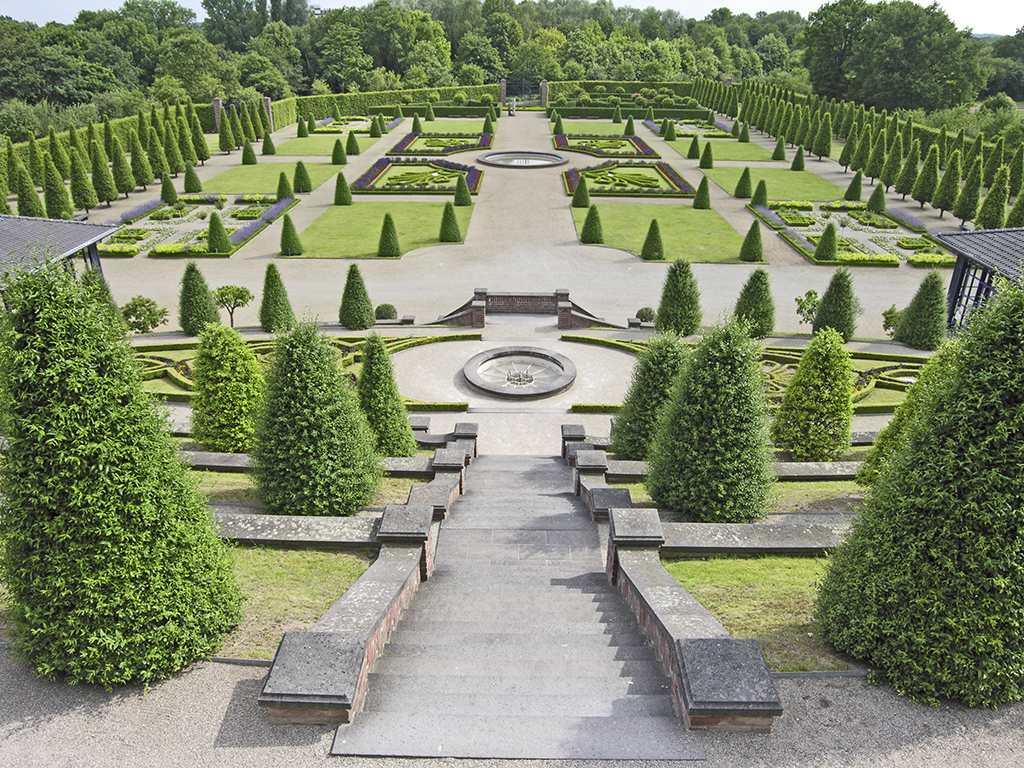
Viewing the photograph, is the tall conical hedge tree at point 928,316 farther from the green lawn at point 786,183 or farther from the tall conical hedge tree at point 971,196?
the green lawn at point 786,183

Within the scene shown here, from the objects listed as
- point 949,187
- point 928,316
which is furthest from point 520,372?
point 949,187

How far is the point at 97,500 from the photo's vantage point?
7125mm

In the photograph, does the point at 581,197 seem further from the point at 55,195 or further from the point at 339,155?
the point at 55,195

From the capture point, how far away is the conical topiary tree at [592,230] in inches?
1534

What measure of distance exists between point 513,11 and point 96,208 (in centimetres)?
10468

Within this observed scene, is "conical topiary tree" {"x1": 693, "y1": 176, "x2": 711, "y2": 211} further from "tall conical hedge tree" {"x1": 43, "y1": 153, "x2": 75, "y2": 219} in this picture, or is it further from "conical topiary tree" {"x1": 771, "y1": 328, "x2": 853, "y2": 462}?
"tall conical hedge tree" {"x1": 43, "y1": 153, "x2": 75, "y2": 219}

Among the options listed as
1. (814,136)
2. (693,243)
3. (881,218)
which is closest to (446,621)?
(693,243)

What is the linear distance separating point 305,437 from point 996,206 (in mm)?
43151

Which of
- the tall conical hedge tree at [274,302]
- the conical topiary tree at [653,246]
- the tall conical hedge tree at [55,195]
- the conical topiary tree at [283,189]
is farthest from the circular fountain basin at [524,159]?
the tall conical hedge tree at [274,302]

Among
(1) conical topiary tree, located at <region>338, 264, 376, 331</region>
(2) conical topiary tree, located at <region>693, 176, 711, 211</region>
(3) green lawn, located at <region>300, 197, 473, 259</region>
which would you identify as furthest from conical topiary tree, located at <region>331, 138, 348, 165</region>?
(1) conical topiary tree, located at <region>338, 264, 376, 331</region>

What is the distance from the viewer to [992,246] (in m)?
24.5

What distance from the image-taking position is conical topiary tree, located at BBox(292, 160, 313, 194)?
49094 mm

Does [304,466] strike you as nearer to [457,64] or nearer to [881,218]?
[881,218]

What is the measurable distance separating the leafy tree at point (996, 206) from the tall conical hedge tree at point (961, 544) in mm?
40568
